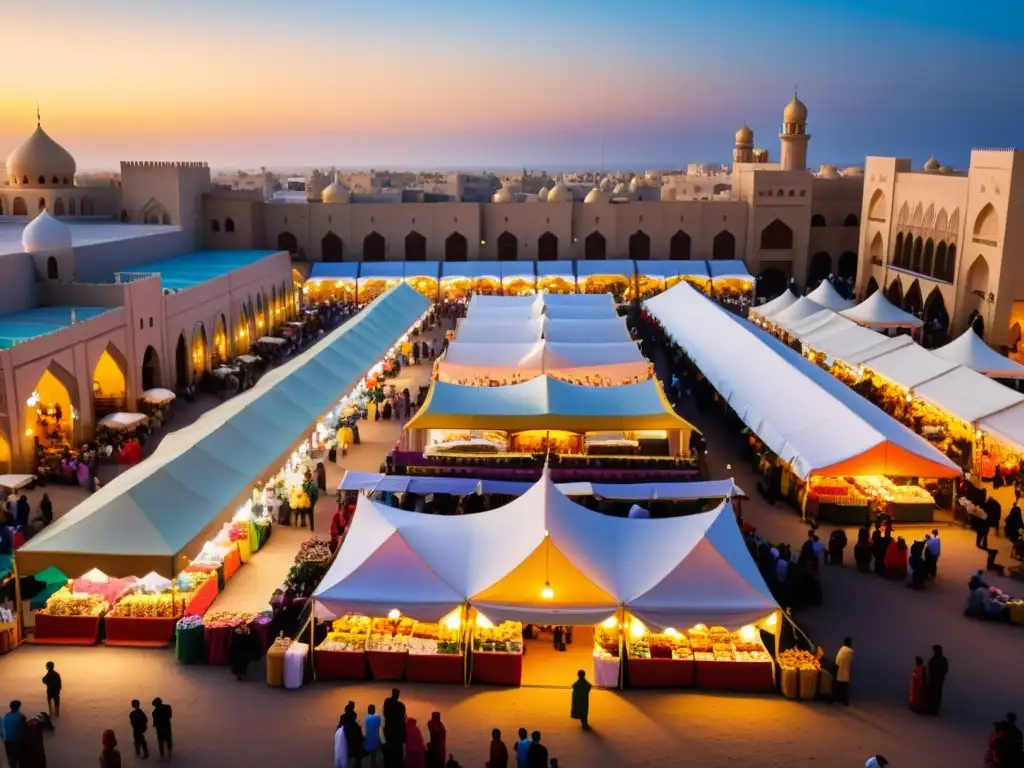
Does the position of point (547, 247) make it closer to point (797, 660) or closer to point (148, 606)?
point (148, 606)

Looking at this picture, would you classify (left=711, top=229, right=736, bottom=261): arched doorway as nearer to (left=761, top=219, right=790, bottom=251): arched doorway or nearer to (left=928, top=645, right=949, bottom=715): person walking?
(left=761, top=219, right=790, bottom=251): arched doorway

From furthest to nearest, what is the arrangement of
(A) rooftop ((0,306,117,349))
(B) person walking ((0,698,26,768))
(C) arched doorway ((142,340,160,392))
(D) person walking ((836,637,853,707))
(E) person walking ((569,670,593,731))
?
1. (C) arched doorway ((142,340,160,392))
2. (A) rooftop ((0,306,117,349))
3. (D) person walking ((836,637,853,707))
4. (E) person walking ((569,670,593,731))
5. (B) person walking ((0,698,26,768))

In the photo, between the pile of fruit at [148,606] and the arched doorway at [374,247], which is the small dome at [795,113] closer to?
the arched doorway at [374,247]

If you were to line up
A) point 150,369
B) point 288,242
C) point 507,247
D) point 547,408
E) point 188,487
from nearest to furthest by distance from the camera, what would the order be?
point 188,487 → point 547,408 → point 150,369 → point 288,242 → point 507,247

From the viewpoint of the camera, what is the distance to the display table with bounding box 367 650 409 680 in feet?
30.1

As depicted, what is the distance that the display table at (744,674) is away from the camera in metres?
9.07

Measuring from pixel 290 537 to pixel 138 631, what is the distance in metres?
3.16

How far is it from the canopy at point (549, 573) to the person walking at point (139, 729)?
5.79 ft

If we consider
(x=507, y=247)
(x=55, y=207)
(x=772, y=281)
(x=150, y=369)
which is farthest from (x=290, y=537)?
(x=772, y=281)

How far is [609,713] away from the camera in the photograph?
8.68m

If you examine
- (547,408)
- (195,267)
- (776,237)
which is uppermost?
(776,237)

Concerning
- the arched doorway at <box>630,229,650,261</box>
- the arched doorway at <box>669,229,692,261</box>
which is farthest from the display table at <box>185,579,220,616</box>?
the arched doorway at <box>669,229,692,261</box>

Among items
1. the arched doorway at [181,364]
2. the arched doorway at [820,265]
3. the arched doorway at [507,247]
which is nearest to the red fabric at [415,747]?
the arched doorway at [181,364]

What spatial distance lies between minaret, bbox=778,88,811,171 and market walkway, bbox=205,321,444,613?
2917 centimetres
